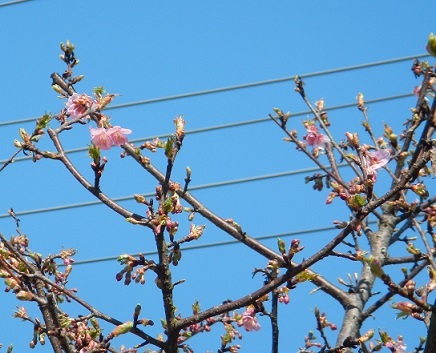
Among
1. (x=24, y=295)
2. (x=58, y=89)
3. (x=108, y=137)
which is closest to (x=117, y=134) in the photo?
(x=108, y=137)

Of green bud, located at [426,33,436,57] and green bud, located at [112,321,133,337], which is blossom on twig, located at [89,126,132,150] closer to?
green bud, located at [112,321,133,337]

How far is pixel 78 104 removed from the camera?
147 cm

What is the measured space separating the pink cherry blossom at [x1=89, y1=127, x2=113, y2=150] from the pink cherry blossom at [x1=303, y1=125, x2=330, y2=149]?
0.93 metres

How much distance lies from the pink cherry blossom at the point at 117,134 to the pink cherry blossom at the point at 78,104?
57 mm

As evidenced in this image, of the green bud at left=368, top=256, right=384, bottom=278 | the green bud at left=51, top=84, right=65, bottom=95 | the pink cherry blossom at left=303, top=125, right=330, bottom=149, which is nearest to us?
the green bud at left=368, top=256, right=384, bottom=278

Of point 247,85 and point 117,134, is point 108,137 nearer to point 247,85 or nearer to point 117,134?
point 117,134

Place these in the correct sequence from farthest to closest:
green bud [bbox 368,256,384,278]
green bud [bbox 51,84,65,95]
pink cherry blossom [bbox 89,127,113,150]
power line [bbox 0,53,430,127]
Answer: power line [bbox 0,53,430,127]
green bud [bbox 51,84,65,95]
pink cherry blossom [bbox 89,127,113,150]
green bud [bbox 368,256,384,278]

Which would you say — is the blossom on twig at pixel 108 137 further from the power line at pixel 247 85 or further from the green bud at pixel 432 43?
the power line at pixel 247 85

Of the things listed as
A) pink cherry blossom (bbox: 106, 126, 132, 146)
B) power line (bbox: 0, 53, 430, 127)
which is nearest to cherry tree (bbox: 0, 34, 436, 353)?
pink cherry blossom (bbox: 106, 126, 132, 146)

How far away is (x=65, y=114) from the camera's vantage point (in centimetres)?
154

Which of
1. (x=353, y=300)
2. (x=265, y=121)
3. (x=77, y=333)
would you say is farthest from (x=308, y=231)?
(x=77, y=333)

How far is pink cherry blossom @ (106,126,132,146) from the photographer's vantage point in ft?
4.76

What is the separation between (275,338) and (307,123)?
1.06 metres

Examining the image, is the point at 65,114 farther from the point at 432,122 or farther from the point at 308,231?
the point at 308,231
